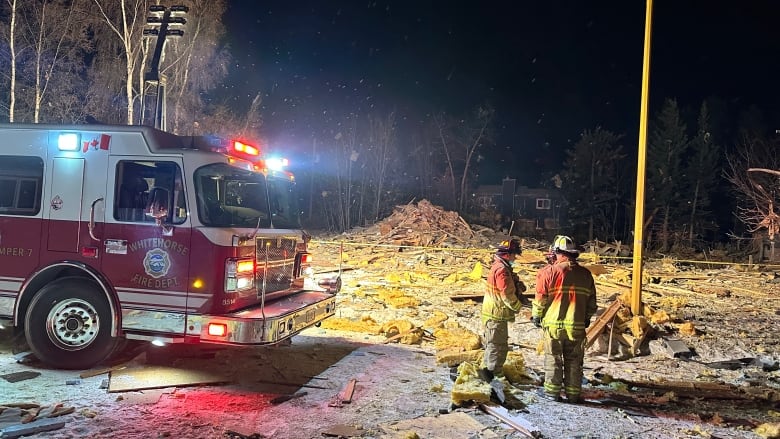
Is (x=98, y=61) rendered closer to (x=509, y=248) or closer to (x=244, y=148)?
(x=244, y=148)

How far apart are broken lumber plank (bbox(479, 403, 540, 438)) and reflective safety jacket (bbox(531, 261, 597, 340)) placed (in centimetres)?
106

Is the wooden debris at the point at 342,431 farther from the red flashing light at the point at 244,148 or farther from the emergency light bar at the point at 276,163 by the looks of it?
the emergency light bar at the point at 276,163

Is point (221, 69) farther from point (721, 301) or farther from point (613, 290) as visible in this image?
point (721, 301)

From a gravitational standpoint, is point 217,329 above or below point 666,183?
below

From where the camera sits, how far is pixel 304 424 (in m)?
4.96

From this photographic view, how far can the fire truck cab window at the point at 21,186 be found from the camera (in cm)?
627

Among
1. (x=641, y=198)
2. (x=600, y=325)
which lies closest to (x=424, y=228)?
(x=641, y=198)

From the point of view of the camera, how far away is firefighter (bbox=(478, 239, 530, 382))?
20.4ft

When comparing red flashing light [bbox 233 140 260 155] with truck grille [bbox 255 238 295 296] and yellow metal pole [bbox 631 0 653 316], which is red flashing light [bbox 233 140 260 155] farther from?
yellow metal pole [bbox 631 0 653 316]

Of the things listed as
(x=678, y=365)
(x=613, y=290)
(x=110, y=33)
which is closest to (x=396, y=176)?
(x=110, y=33)

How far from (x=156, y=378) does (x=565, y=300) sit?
183 inches

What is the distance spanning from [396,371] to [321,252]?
16904 millimetres

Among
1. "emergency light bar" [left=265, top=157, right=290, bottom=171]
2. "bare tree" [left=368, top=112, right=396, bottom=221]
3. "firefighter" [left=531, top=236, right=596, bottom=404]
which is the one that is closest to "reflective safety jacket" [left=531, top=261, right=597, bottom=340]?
"firefighter" [left=531, top=236, right=596, bottom=404]

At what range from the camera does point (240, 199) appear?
637 centimetres
